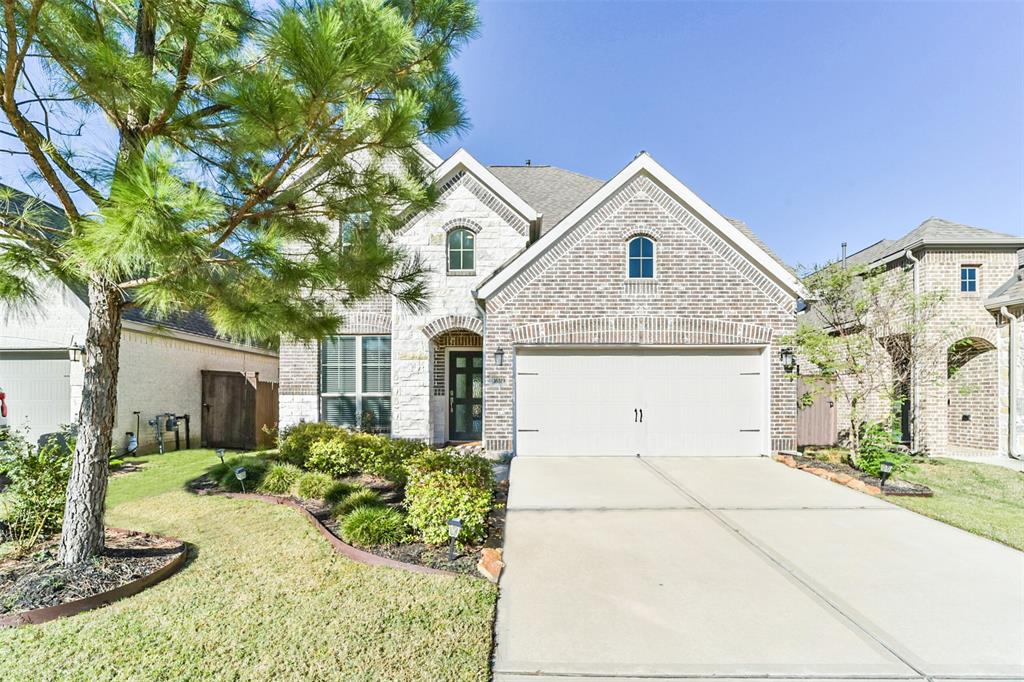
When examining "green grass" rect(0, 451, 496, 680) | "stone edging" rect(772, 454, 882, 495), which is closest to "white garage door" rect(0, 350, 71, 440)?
"green grass" rect(0, 451, 496, 680)

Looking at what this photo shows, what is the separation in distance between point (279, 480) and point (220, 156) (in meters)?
4.50

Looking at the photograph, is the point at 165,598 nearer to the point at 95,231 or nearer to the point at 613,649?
the point at 95,231

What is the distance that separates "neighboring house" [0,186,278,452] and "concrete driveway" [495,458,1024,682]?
26.1ft

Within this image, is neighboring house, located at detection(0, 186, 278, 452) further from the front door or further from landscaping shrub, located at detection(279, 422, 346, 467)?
the front door

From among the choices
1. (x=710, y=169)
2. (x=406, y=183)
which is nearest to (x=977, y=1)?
(x=710, y=169)

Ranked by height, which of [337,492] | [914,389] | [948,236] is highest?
[948,236]

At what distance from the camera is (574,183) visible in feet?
44.3

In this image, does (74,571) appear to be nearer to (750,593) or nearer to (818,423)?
(750,593)

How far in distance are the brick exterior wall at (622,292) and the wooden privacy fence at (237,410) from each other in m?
5.79

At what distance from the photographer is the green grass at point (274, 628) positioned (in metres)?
2.75

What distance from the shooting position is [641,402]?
9.09m

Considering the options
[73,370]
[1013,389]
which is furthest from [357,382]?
[1013,389]

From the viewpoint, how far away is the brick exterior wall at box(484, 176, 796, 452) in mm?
9031

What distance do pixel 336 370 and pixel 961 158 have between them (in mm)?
14147
